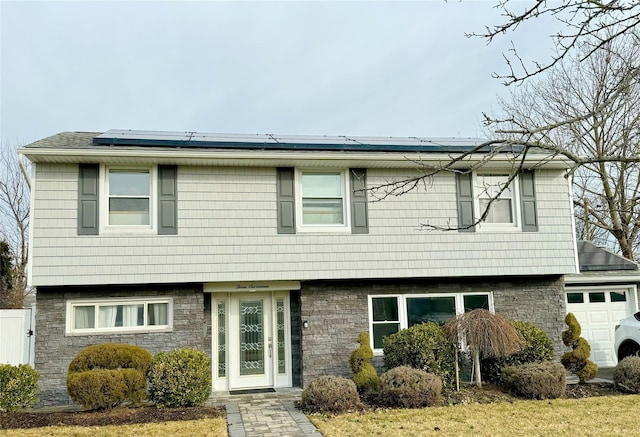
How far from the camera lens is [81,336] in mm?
9992

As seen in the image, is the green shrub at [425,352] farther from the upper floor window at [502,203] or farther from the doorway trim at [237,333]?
the upper floor window at [502,203]

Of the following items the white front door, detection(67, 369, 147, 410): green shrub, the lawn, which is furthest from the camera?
A: the white front door

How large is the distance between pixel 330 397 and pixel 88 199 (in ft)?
17.9

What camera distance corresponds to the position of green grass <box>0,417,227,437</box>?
7492mm

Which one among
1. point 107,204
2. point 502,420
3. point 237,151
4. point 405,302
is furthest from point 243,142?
point 502,420

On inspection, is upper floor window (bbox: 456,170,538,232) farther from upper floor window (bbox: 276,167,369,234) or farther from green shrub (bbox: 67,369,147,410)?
green shrub (bbox: 67,369,147,410)

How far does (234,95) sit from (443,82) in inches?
351

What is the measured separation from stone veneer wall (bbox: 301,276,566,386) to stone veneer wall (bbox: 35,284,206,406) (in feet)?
6.89

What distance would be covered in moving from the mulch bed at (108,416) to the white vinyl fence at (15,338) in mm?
1431

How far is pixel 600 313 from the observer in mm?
13297

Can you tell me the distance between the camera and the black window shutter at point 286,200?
1071 cm

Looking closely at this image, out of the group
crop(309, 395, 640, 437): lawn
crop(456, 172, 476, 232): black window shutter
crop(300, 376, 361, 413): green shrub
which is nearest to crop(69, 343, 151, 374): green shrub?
crop(300, 376, 361, 413): green shrub

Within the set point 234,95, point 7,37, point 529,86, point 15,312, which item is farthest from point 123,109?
point 529,86

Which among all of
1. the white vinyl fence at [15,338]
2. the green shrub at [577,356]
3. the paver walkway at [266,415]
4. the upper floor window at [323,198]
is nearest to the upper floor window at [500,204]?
the green shrub at [577,356]
